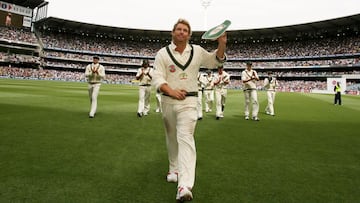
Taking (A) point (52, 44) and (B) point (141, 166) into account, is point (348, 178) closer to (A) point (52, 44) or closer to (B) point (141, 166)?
(B) point (141, 166)

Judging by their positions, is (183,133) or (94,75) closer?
(183,133)

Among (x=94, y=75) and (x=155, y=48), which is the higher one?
(x=155, y=48)

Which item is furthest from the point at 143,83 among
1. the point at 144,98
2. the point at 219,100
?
the point at 219,100

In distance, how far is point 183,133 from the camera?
3506mm

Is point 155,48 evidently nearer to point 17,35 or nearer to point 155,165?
point 17,35

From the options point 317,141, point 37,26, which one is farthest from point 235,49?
point 317,141

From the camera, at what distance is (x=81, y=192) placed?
338cm

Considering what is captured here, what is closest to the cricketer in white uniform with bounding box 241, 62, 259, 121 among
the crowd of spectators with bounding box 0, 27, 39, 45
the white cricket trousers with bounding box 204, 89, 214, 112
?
the white cricket trousers with bounding box 204, 89, 214, 112

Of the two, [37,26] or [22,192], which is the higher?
[37,26]

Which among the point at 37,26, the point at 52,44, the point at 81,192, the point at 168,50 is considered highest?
the point at 37,26

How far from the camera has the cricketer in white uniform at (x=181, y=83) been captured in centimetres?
346

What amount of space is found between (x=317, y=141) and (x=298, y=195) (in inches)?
177

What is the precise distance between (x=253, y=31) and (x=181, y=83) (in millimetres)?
67506

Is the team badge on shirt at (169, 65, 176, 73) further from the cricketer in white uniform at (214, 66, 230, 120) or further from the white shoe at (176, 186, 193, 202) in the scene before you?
the cricketer in white uniform at (214, 66, 230, 120)
